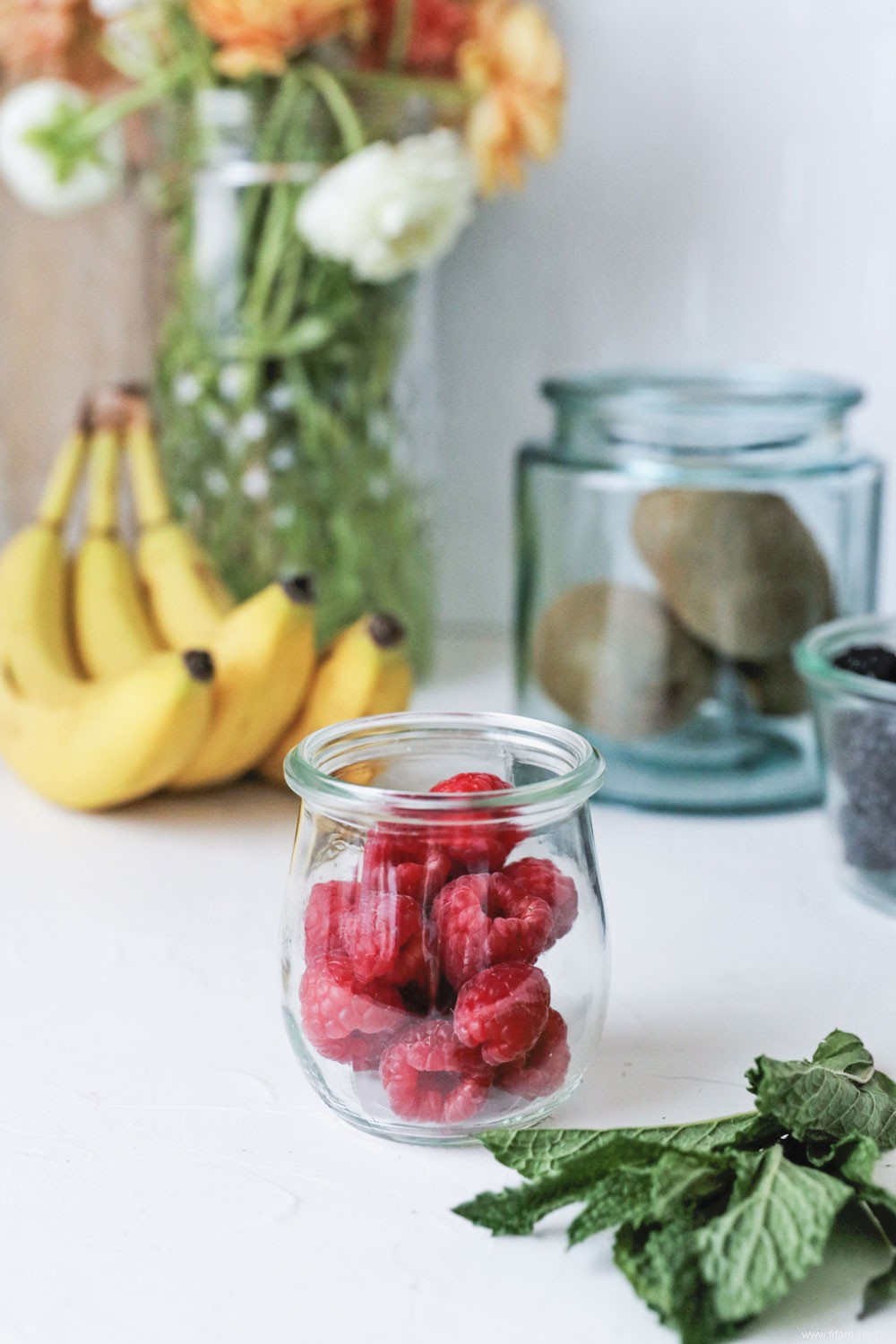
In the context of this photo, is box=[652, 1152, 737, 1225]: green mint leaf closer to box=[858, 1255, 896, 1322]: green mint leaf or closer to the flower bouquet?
box=[858, 1255, 896, 1322]: green mint leaf

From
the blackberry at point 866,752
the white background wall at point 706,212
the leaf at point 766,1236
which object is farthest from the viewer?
the white background wall at point 706,212

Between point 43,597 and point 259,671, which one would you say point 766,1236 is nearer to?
point 259,671

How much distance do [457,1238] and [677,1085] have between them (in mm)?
122

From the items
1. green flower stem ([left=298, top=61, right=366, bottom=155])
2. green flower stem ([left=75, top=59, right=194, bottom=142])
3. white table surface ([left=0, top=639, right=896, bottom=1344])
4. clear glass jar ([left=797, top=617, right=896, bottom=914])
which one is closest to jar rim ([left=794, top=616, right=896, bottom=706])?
clear glass jar ([left=797, top=617, right=896, bottom=914])

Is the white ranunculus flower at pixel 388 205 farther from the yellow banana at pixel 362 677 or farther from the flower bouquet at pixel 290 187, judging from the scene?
the yellow banana at pixel 362 677

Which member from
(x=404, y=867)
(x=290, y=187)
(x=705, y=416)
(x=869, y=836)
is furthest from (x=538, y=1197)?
(x=290, y=187)

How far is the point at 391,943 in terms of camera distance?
47cm

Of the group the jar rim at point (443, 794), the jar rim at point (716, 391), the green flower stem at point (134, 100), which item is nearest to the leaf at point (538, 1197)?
the jar rim at point (443, 794)

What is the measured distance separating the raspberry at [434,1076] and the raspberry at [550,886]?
0.16ft

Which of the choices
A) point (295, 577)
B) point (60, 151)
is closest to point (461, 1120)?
point (295, 577)

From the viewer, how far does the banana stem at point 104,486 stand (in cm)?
96

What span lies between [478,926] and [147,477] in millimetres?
576

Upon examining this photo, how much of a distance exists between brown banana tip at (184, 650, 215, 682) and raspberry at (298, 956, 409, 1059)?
0.30 meters

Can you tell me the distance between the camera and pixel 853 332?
1.10 m
